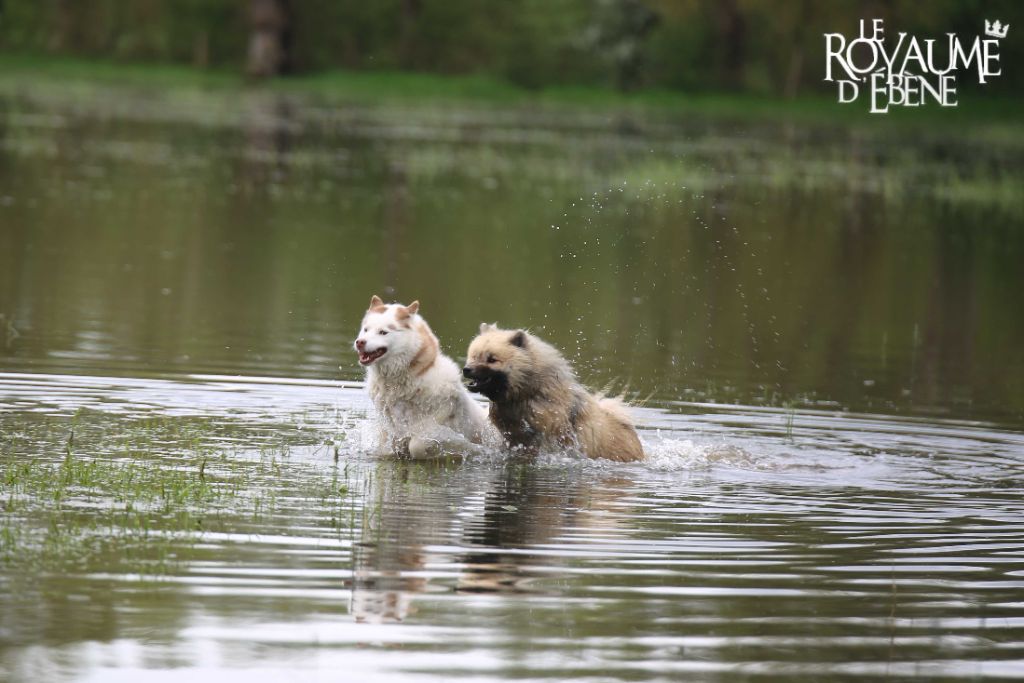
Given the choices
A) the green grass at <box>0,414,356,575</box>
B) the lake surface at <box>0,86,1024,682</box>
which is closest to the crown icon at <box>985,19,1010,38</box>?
the lake surface at <box>0,86,1024,682</box>

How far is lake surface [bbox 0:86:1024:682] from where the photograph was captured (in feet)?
24.2

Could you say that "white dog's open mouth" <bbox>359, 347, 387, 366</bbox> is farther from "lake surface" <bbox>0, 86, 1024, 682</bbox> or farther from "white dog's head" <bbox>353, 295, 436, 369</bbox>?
"lake surface" <bbox>0, 86, 1024, 682</bbox>

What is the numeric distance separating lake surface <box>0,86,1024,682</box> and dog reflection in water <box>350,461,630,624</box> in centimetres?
3

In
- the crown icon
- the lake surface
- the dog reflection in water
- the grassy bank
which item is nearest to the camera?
the lake surface

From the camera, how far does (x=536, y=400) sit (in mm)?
12109

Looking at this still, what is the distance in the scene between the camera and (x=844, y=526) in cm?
1003

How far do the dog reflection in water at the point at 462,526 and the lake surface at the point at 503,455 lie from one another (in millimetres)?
32

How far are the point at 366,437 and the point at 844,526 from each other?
12.2 ft

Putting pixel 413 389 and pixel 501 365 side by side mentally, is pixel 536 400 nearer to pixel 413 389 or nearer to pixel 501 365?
pixel 501 365

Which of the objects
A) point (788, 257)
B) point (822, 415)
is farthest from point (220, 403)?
point (788, 257)

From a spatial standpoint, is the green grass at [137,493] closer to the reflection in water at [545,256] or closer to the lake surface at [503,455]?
A: the lake surface at [503,455]

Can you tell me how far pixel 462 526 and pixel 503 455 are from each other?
2.53m

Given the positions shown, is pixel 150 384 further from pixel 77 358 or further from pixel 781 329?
pixel 781 329

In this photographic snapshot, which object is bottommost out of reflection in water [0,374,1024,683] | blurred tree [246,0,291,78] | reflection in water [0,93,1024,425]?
reflection in water [0,374,1024,683]
